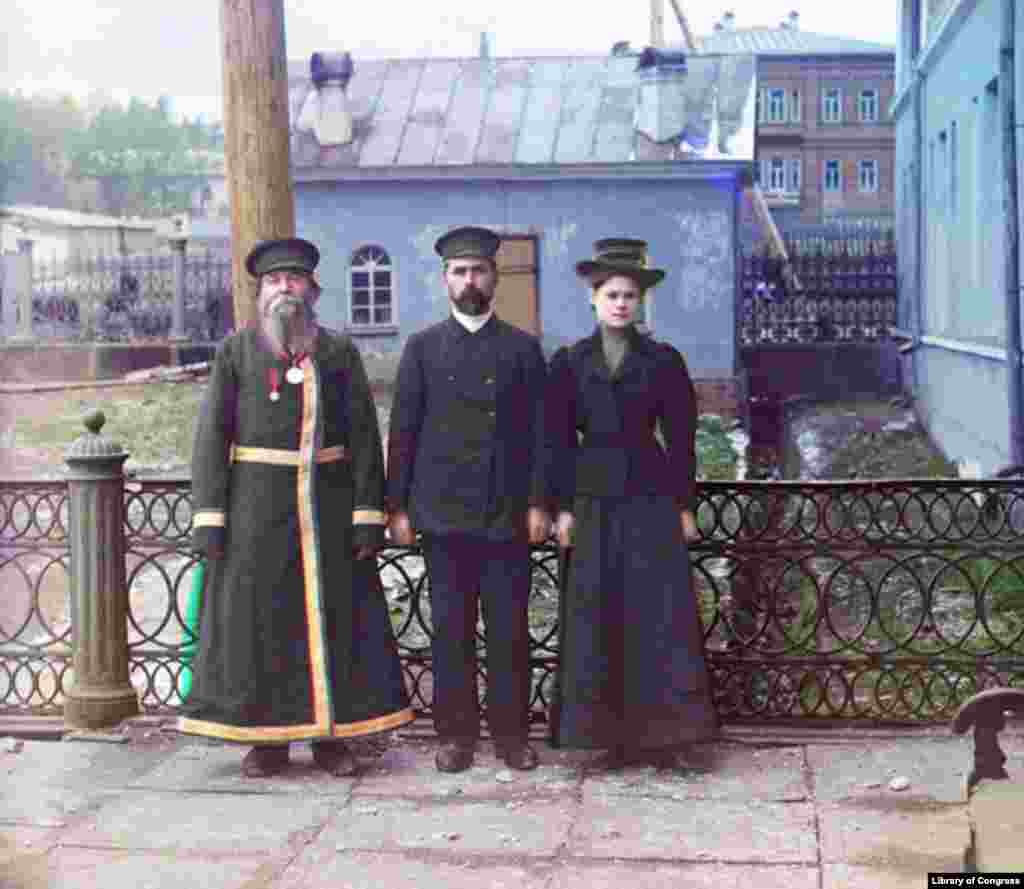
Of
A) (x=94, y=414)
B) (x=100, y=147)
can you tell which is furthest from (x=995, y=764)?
(x=100, y=147)

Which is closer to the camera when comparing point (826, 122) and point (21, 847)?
point (21, 847)

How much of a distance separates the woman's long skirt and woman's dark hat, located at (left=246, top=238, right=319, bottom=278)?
4.15 ft

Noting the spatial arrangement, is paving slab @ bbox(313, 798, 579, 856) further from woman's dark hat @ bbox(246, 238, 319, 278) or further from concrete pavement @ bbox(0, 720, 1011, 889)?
woman's dark hat @ bbox(246, 238, 319, 278)

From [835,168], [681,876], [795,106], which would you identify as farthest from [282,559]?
[835,168]

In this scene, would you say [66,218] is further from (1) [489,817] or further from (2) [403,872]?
(2) [403,872]

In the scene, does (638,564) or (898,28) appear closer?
(638,564)

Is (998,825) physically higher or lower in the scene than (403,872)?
higher

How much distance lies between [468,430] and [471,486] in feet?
0.64

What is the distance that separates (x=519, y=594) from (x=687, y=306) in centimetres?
1866

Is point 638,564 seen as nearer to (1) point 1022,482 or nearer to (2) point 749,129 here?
(1) point 1022,482

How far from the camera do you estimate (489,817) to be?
580cm

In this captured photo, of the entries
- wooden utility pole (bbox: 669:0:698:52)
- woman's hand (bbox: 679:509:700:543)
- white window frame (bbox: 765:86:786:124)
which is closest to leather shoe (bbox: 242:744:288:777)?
woman's hand (bbox: 679:509:700:543)

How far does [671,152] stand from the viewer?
24453mm

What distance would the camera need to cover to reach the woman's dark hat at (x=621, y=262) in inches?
250
